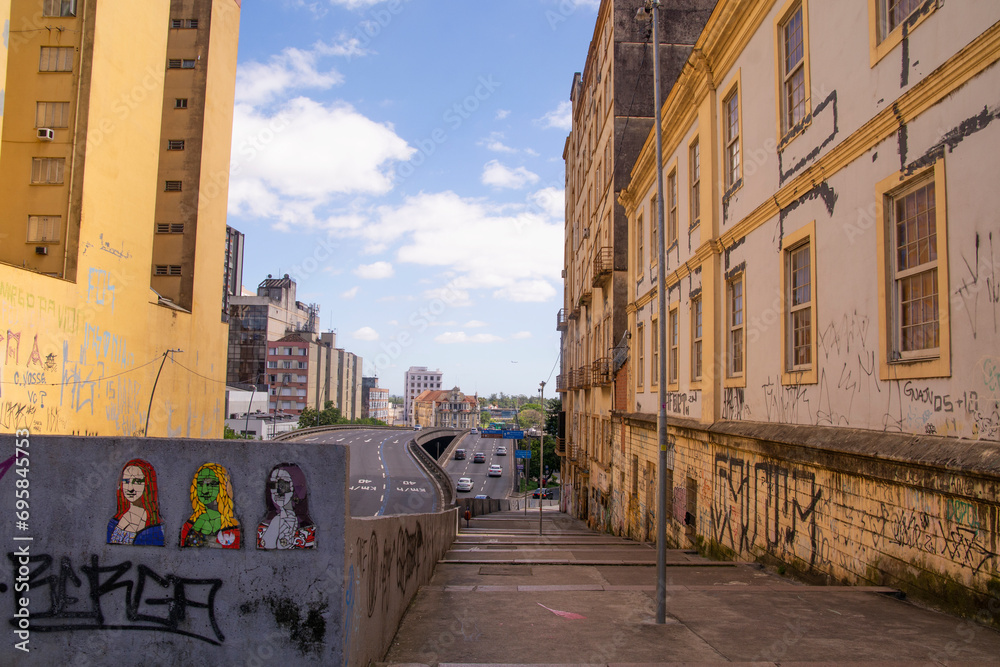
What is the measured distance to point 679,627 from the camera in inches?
247

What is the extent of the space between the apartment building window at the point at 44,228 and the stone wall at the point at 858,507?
2350 centimetres

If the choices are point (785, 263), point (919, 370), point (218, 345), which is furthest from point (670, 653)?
point (218, 345)

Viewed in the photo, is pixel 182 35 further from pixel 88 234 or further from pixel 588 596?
pixel 588 596

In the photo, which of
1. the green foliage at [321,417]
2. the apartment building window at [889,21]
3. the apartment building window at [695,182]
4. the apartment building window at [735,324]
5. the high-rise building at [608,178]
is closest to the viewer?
the apartment building window at [889,21]

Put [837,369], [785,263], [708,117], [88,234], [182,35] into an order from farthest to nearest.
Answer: [182,35] < [88,234] < [708,117] < [785,263] < [837,369]

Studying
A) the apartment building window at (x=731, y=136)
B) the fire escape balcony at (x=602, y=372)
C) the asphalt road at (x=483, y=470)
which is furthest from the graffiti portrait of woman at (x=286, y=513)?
the asphalt road at (x=483, y=470)

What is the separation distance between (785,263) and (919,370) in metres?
3.94

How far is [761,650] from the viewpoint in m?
5.48

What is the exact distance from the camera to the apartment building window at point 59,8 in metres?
25.1

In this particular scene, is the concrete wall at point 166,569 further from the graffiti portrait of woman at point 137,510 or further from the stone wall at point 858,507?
the stone wall at point 858,507

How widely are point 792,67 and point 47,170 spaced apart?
25563 mm

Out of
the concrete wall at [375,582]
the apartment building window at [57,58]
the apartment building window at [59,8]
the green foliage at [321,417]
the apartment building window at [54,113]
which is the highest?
the apartment building window at [59,8]

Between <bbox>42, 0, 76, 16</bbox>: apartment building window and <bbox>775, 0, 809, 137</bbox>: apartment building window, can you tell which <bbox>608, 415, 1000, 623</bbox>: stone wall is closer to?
<bbox>775, 0, 809, 137</bbox>: apartment building window

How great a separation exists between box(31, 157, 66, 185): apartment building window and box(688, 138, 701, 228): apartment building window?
73.3 feet
